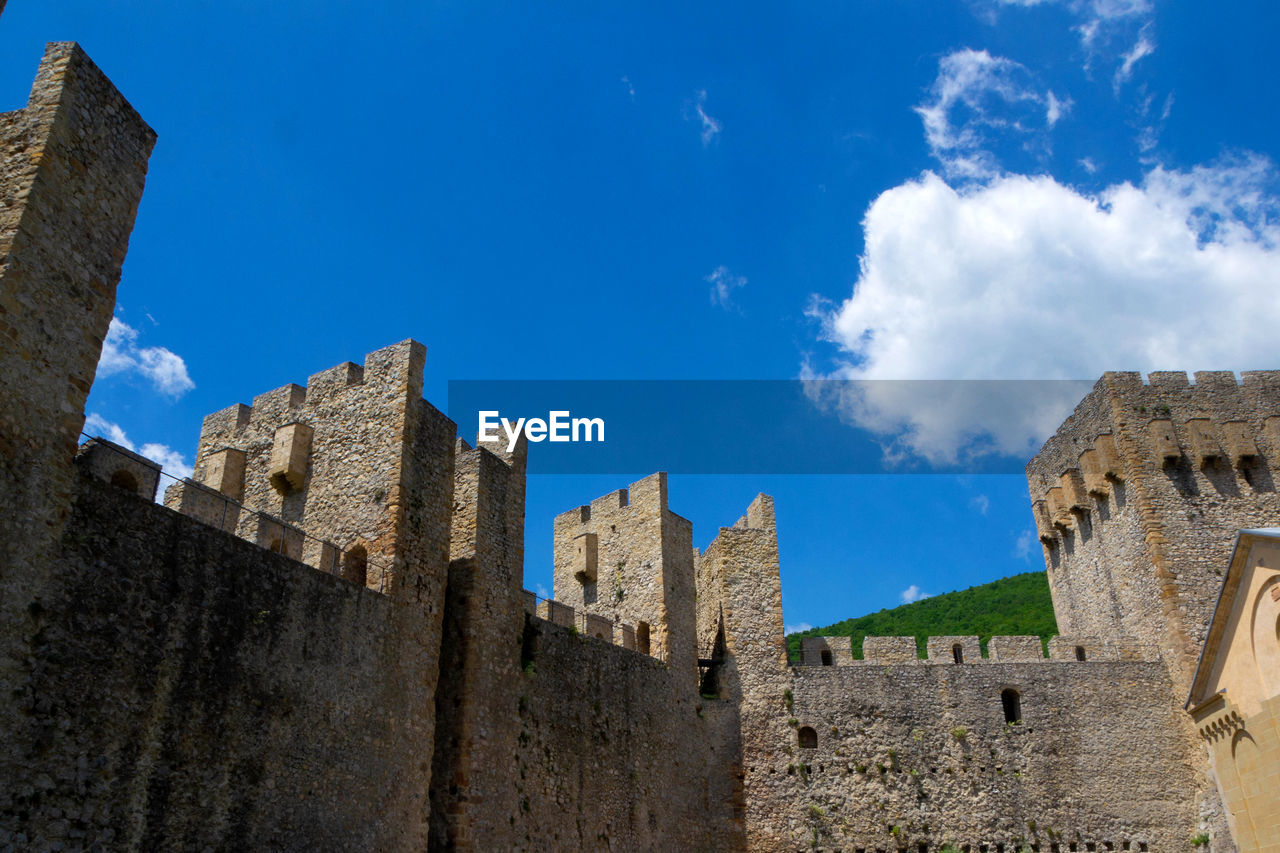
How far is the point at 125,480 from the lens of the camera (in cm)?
1087

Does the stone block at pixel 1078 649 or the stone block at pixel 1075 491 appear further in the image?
the stone block at pixel 1075 491

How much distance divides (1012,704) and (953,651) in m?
1.77

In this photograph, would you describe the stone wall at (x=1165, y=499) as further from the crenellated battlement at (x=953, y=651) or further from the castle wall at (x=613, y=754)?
the castle wall at (x=613, y=754)

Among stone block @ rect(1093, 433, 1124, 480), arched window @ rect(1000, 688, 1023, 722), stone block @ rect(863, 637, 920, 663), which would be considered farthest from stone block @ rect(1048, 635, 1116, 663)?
stone block @ rect(1093, 433, 1124, 480)

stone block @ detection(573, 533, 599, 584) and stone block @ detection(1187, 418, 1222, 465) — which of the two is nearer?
stone block @ detection(573, 533, 599, 584)

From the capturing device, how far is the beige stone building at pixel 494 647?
9.60 meters

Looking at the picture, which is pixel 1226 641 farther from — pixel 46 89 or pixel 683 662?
pixel 46 89

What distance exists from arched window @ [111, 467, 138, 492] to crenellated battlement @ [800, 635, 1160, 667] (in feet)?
54.2

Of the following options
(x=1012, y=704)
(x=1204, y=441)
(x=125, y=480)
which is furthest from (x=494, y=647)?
(x=1204, y=441)

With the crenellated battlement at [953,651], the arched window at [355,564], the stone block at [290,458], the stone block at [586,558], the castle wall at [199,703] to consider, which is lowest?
the castle wall at [199,703]

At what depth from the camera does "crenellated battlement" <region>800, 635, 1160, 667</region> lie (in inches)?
935

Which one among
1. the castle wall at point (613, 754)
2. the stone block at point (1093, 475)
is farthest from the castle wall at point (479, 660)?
the stone block at point (1093, 475)

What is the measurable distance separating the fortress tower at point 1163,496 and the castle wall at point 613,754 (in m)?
10.7

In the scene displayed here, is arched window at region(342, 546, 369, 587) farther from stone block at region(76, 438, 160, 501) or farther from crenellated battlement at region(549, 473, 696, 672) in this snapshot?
crenellated battlement at region(549, 473, 696, 672)
